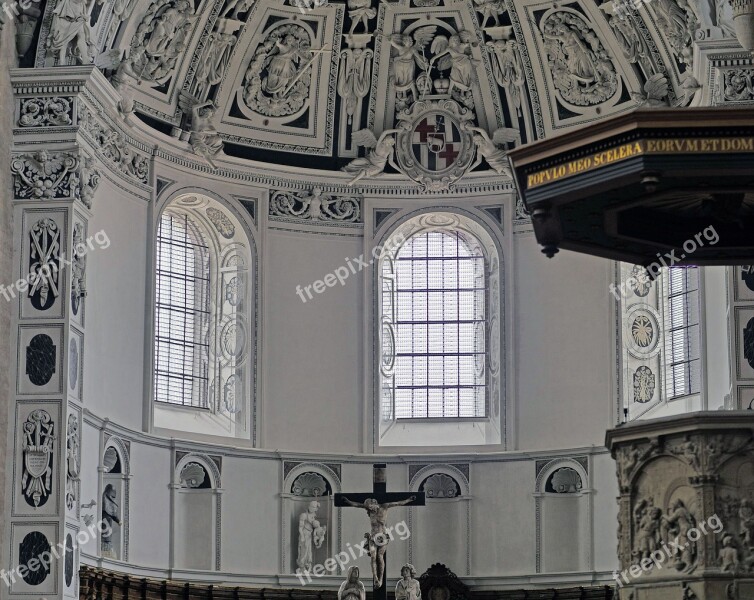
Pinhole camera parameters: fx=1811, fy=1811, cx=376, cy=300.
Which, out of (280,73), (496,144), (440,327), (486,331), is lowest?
(486,331)

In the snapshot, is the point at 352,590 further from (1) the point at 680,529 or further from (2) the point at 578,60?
(2) the point at 578,60

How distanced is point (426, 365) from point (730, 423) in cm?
1284

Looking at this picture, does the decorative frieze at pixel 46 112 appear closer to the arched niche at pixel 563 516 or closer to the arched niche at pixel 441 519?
the arched niche at pixel 441 519

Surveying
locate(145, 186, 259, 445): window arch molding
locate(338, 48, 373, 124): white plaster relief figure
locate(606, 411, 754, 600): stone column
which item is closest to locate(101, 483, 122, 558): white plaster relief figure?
locate(145, 186, 259, 445): window arch molding

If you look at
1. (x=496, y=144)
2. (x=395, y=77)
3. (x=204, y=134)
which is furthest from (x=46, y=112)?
(x=496, y=144)

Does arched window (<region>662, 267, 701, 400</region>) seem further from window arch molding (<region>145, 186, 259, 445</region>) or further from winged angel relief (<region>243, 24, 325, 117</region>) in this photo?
winged angel relief (<region>243, 24, 325, 117</region>)

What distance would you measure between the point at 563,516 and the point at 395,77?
8732 mm

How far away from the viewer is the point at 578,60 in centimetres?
3275

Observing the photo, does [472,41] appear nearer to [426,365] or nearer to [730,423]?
[426,365]

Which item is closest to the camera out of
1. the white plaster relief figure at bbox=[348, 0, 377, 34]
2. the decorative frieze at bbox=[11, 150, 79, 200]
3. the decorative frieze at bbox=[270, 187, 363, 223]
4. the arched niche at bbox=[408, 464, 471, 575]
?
the decorative frieze at bbox=[11, 150, 79, 200]

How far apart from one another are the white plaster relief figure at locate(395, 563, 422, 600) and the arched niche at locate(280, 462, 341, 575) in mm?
2665

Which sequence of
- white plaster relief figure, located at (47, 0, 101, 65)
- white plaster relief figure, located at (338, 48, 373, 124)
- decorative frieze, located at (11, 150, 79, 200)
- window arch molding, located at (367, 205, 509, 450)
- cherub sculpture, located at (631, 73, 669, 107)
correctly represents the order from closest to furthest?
decorative frieze, located at (11, 150, 79, 200), white plaster relief figure, located at (47, 0, 101, 65), cherub sculpture, located at (631, 73, 669, 107), window arch molding, located at (367, 205, 509, 450), white plaster relief figure, located at (338, 48, 373, 124)

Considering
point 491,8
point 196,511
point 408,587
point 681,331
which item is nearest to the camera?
point 408,587

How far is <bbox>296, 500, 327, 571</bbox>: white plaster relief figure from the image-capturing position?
104 ft
